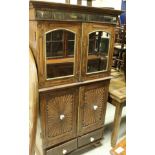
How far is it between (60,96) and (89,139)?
720mm

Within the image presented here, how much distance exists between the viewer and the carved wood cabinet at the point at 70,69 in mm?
1315

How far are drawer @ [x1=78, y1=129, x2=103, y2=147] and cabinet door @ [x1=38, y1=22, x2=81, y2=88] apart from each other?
2.33ft

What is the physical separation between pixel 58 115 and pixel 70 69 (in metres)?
0.44

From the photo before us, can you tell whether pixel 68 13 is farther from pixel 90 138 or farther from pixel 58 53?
pixel 90 138

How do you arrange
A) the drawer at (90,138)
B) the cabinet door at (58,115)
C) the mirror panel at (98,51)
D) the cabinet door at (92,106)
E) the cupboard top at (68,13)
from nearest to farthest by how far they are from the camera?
the cupboard top at (68,13), the cabinet door at (58,115), the mirror panel at (98,51), the cabinet door at (92,106), the drawer at (90,138)

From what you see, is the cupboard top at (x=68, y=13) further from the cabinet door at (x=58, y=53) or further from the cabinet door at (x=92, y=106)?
the cabinet door at (x=92, y=106)

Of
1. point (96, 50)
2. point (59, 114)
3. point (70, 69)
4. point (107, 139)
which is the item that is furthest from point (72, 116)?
point (107, 139)

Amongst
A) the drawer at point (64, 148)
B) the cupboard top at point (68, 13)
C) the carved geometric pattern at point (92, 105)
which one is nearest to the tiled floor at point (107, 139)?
the drawer at point (64, 148)

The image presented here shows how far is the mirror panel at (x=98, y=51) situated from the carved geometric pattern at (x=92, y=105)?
0.24 m

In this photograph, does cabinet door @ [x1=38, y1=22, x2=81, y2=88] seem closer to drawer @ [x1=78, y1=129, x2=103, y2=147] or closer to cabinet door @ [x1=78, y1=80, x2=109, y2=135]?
cabinet door @ [x1=78, y1=80, x2=109, y2=135]

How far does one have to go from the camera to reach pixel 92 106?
1813mm

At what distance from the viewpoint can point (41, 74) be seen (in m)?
1.37
